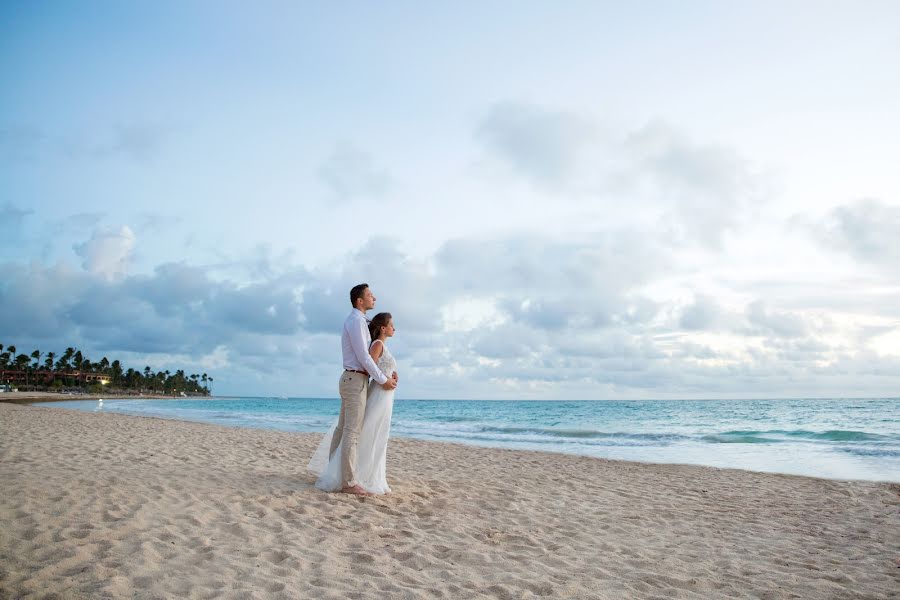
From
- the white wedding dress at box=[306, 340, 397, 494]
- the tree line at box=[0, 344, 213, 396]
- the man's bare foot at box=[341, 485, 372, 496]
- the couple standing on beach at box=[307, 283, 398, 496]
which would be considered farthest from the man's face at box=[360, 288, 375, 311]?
the tree line at box=[0, 344, 213, 396]

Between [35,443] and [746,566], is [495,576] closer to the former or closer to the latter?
[746,566]

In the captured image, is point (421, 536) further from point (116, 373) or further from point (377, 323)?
point (116, 373)

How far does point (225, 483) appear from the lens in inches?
269

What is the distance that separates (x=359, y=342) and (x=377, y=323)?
508 mm

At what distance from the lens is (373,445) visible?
6.49 m

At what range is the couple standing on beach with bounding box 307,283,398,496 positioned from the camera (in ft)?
20.4

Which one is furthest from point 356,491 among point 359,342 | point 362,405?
point 359,342

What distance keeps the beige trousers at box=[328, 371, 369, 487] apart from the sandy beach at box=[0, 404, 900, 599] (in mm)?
357

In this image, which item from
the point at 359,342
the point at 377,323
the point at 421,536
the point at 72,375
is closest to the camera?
the point at 421,536

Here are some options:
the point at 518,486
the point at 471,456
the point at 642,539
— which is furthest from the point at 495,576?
the point at 471,456

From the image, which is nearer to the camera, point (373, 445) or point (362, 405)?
point (362, 405)

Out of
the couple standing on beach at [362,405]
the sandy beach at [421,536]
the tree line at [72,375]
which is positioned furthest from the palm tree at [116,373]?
the couple standing on beach at [362,405]

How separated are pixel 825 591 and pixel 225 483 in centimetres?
630

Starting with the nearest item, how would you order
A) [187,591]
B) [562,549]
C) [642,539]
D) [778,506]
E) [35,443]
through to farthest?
[187,591] → [562,549] → [642,539] → [778,506] → [35,443]
